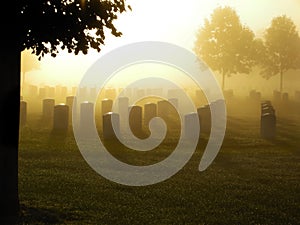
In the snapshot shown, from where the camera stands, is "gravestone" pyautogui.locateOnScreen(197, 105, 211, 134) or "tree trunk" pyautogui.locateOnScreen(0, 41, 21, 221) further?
"gravestone" pyautogui.locateOnScreen(197, 105, 211, 134)

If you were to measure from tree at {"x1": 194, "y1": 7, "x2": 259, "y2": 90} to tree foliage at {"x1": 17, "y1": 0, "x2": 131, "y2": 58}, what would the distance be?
137 feet

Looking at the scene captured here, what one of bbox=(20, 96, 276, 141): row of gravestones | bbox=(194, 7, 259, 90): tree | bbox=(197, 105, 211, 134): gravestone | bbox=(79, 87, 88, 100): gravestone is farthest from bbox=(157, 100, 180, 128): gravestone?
bbox=(194, 7, 259, 90): tree

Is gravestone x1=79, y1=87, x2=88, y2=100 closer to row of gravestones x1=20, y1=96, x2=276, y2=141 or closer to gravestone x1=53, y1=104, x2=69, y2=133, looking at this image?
row of gravestones x1=20, y1=96, x2=276, y2=141

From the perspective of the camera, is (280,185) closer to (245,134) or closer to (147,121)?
(245,134)

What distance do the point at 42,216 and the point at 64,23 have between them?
349 cm

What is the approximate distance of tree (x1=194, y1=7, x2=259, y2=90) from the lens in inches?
2041

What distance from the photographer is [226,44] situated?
172ft

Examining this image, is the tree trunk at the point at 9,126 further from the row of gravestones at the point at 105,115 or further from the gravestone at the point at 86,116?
the gravestone at the point at 86,116

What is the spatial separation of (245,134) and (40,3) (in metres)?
16.5

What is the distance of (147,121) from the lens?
26.1m

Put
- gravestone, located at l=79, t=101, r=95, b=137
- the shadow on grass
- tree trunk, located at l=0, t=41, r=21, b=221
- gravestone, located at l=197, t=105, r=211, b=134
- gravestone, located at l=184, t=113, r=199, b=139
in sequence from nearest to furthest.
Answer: the shadow on grass
tree trunk, located at l=0, t=41, r=21, b=221
gravestone, located at l=184, t=113, r=199, b=139
gravestone, located at l=197, t=105, r=211, b=134
gravestone, located at l=79, t=101, r=95, b=137

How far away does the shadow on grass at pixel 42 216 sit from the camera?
8906 mm

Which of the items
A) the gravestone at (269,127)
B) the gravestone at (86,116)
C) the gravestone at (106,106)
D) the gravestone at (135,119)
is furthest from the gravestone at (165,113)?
the gravestone at (269,127)

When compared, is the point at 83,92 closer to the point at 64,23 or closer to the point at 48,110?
the point at 48,110
